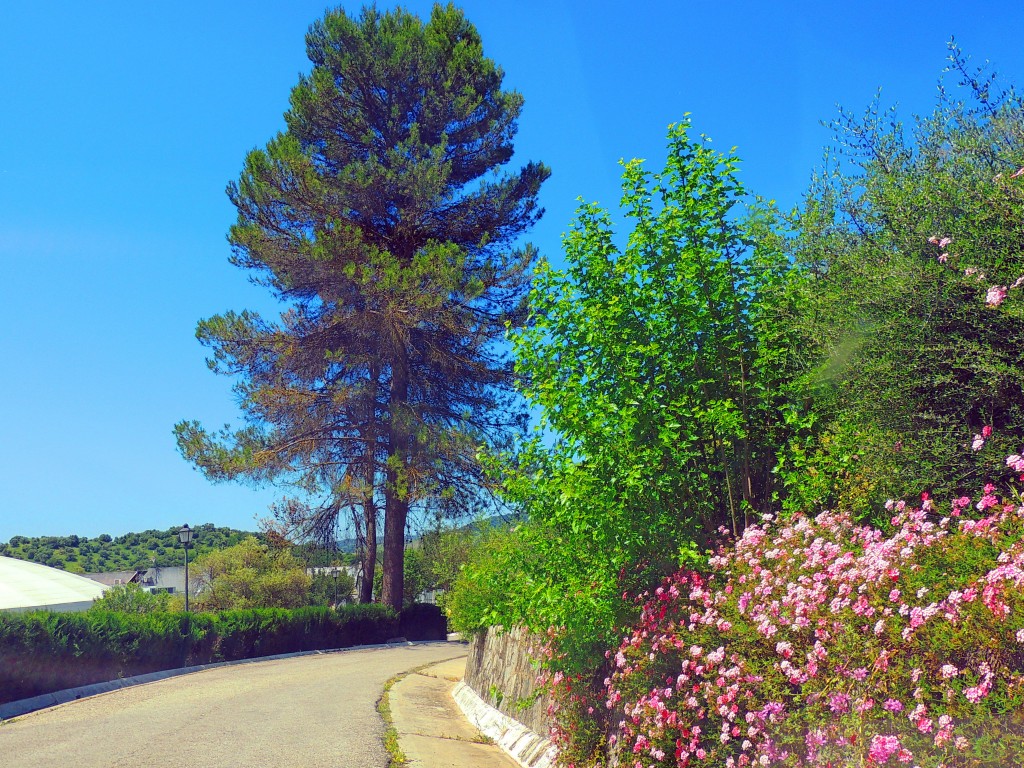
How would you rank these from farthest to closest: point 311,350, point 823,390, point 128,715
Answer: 1. point 311,350
2. point 128,715
3. point 823,390

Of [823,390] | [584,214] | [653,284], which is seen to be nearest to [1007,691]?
[823,390]

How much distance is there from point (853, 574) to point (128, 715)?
11435 mm

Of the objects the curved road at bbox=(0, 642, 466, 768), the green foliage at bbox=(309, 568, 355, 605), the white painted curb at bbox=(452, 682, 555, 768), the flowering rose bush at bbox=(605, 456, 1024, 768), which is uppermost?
the green foliage at bbox=(309, 568, 355, 605)

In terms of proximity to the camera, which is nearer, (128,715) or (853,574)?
(853,574)

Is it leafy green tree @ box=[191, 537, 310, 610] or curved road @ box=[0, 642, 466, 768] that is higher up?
leafy green tree @ box=[191, 537, 310, 610]

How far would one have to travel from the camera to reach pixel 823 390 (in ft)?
25.7

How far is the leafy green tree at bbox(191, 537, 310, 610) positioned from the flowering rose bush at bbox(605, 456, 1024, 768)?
119 ft

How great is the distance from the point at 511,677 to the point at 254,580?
107ft

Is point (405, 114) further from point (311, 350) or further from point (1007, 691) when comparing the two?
point (1007, 691)

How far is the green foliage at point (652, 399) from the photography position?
8.10m

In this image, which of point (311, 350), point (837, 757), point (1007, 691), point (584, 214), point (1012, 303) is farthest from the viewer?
point (311, 350)

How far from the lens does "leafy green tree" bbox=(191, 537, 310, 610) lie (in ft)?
137

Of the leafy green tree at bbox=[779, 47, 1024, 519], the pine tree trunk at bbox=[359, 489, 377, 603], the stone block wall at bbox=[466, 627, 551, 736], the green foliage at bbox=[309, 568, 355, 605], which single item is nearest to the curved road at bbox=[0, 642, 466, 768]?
the stone block wall at bbox=[466, 627, 551, 736]

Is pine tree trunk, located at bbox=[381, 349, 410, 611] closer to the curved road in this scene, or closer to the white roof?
the white roof
